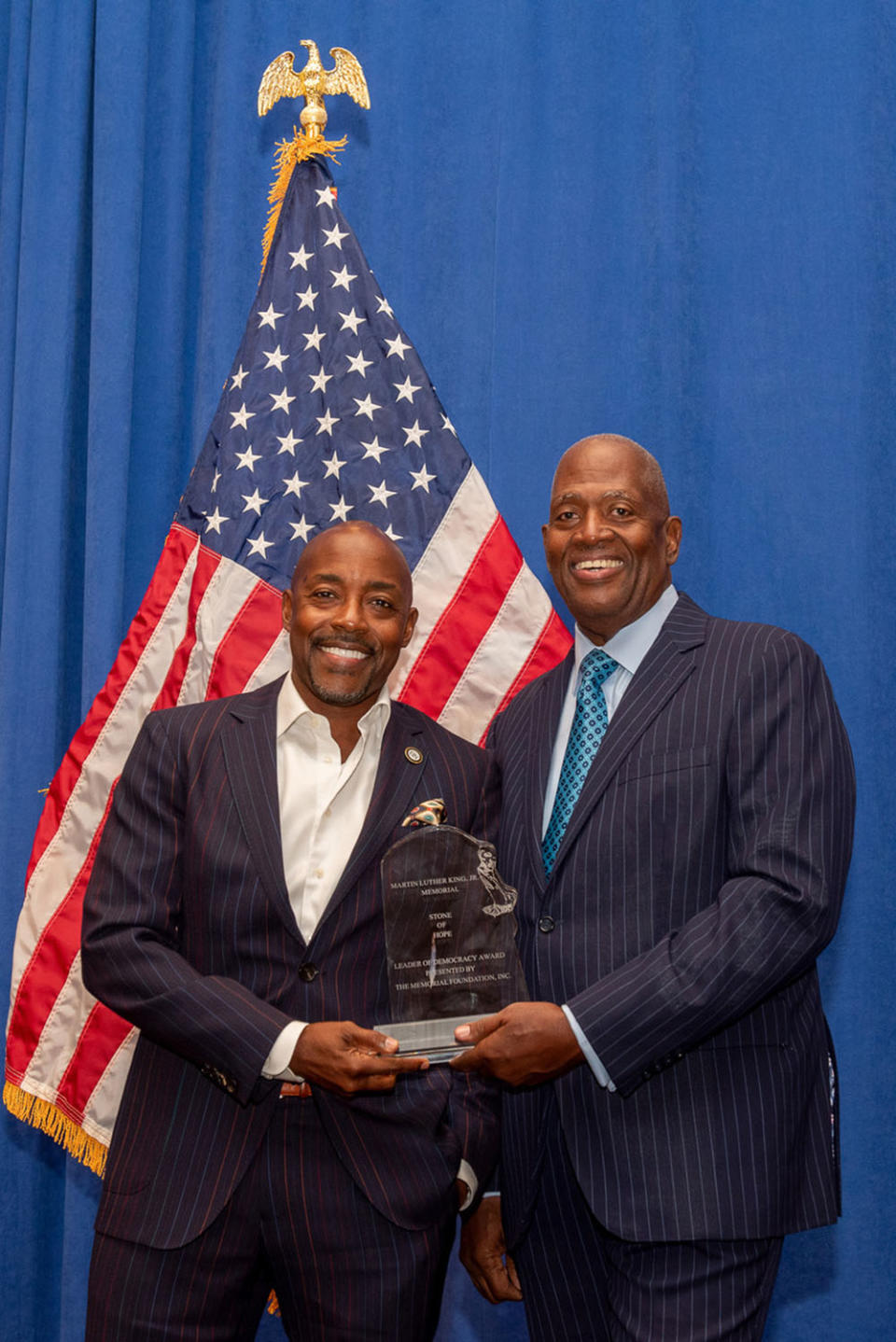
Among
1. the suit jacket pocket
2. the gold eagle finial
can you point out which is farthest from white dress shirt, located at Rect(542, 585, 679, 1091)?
the gold eagle finial

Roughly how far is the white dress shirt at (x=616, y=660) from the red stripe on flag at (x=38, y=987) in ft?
3.96

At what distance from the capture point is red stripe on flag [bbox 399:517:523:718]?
3.03m

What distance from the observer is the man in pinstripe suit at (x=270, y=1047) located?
190 centimetres

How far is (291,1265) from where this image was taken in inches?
75.2

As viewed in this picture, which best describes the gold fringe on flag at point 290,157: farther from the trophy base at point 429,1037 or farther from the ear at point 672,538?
the trophy base at point 429,1037

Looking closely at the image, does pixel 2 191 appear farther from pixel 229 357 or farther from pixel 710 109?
pixel 710 109

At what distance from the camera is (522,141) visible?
352cm

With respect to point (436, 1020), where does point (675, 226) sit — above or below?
above

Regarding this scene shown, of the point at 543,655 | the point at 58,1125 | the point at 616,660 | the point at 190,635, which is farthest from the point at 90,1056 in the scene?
the point at 616,660

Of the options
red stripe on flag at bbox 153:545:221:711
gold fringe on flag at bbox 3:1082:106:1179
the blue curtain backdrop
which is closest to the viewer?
gold fringe on flag at bbox 3:1082:106:1179

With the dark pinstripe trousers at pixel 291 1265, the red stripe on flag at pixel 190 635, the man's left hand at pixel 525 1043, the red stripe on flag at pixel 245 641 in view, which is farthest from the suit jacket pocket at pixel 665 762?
the red stripe on flag at pixel 190 635

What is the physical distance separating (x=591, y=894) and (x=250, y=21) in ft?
9.74

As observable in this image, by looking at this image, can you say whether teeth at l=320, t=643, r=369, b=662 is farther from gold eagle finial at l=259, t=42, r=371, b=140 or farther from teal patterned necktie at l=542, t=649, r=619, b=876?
gold eagle finial at l=259, t=42, r=371, b=140

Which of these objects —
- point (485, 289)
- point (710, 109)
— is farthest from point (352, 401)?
point (710, 109)
